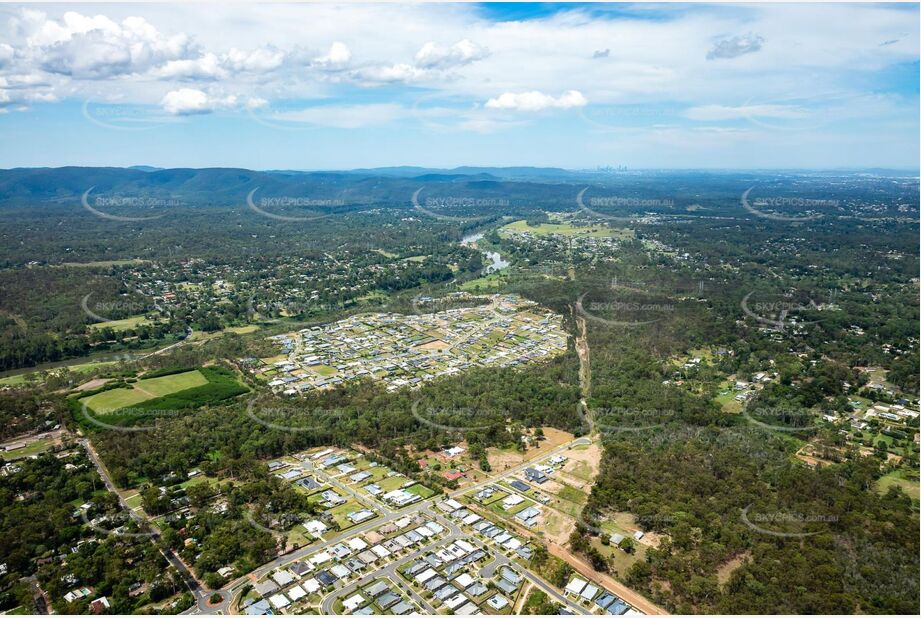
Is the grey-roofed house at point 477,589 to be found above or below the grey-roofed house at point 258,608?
above

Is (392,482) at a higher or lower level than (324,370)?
lower

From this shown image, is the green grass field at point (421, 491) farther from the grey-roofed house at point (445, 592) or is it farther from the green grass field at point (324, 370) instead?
the green grass field at point (324, 370)

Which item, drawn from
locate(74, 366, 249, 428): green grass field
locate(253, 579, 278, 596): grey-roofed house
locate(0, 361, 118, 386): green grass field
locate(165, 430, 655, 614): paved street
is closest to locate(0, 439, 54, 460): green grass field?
locate(74, 366, 249, 428): green grass field

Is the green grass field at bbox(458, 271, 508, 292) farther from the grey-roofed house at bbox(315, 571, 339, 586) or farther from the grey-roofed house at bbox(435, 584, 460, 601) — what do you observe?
the grey-roofed house at bbox(435, 584, 460, 601)

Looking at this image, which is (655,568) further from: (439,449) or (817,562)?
(439,449)

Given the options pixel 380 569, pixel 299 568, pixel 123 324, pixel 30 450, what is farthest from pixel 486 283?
pixel 299 568

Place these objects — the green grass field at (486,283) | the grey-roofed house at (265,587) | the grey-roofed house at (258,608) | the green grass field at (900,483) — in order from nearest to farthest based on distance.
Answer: the grey-roofed house at (258,608)
the grey-roofed house at (265,587)
the green grass field at (900,483)
the green grass field at (486,283)

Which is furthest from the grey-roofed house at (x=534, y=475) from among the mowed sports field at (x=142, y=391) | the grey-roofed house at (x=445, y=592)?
the mowed sports field at (x=142, y=391)

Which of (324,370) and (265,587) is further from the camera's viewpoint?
(324,370)

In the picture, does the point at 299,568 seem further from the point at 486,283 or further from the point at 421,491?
the point at 486,283

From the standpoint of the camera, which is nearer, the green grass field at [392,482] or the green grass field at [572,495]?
the green grass field at [572,495]
